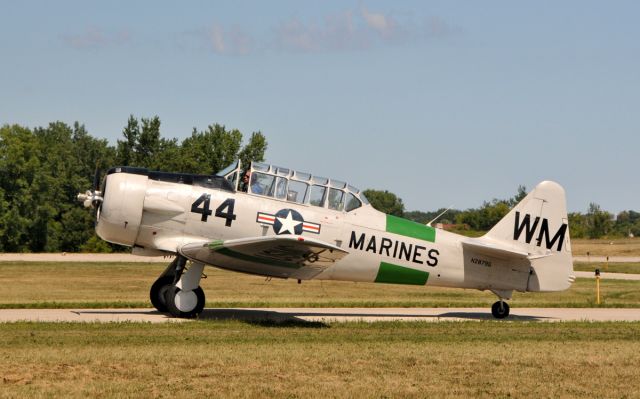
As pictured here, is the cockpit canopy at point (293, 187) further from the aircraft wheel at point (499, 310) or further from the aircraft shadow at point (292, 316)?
the aircraft wheel at point (499, 310)

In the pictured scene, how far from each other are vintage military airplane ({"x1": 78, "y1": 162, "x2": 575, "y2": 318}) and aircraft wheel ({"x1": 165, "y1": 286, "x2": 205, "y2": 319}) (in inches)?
0.8

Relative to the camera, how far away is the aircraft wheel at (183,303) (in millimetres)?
18658

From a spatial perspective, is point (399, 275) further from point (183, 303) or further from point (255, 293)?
point (255, 293)

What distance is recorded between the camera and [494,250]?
20359 millimetres

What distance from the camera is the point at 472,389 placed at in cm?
1140

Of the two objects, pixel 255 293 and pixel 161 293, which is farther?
pixel 255 293

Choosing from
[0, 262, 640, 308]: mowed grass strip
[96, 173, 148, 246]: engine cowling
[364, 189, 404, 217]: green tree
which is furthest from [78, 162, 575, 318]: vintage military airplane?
[364, 189, 404, 217]: green tree

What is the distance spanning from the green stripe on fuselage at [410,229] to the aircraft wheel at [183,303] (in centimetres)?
433

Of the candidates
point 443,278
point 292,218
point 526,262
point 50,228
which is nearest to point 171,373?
point 292,218

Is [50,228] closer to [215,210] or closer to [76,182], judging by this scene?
[76,182]

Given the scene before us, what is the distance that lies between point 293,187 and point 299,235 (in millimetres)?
1139

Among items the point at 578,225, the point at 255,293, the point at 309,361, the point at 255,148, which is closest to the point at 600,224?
the point at 578,225

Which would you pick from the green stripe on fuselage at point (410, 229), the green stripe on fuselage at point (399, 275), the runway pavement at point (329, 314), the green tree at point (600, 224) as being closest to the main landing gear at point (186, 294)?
the runway pavement at point (329, 314)

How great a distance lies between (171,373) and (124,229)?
7010mm
